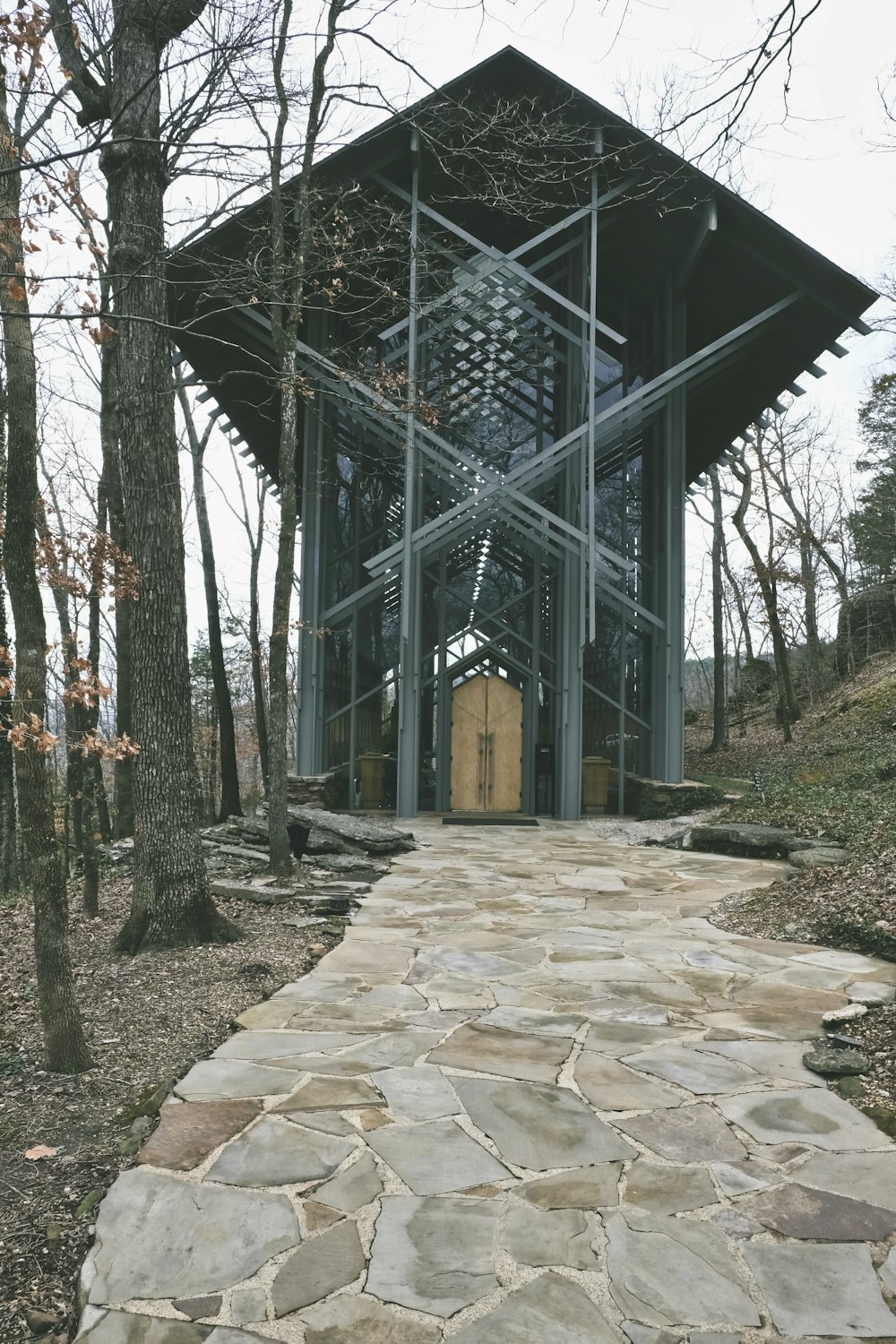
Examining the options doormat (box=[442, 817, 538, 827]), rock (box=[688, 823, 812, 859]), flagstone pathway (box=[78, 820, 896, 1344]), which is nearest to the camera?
flagstone pathway (box=[78, 820, 896, 1344])

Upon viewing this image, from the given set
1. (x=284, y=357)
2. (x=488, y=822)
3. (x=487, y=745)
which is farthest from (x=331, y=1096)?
(x=487, y=745)

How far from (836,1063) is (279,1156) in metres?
2.37

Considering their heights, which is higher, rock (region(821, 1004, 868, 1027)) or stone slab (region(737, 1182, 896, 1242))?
rock (region(821, 1004, 868, 1027))

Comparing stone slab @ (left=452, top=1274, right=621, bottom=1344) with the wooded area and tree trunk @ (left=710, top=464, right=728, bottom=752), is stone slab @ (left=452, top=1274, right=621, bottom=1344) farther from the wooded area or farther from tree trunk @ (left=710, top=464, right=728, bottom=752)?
tree trunk @ (left=710, top=464, right=728, bottom=752)

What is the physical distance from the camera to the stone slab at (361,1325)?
6.88 feet

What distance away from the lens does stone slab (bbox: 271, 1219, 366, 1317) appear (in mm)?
2244

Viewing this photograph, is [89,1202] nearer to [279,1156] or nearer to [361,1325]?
[279,1156]

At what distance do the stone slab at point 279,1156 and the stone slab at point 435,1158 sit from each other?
0.15 m

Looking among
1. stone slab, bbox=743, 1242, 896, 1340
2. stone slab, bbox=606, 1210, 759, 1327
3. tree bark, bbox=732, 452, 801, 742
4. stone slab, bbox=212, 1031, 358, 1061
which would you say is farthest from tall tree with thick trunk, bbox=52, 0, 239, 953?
tree bark, bbox=732, 452, 801, 742

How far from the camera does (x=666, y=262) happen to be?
15156mm

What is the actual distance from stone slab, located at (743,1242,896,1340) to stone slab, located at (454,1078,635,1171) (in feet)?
2.24

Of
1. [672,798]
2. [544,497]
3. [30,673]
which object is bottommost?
[672,798]

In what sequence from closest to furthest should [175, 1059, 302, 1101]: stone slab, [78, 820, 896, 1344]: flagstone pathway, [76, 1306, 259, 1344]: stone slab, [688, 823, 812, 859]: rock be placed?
[76, 1306, 259, 1344]: stone slab, [78, 820, 896, 1344]: flagstone pathway, [175, 1059, 302, 1101]: stone slab, [688, 823, 812, 859]: rock

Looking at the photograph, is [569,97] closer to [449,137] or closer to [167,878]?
[449,137]
